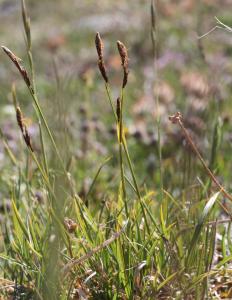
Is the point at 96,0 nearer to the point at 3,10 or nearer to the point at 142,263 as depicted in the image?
the point at 3,10

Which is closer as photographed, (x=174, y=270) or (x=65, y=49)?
(x=174, y=270)

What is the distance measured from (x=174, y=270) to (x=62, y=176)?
426mm

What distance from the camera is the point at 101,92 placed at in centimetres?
940

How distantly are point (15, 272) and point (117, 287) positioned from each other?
473 mm

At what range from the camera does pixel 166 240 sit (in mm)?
1974

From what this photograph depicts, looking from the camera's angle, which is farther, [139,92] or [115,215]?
[139,92]

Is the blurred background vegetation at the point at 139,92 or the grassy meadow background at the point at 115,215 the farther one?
the blurred background vegetation at the point at 139,92

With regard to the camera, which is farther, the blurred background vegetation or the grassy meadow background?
the blurred background vegetation

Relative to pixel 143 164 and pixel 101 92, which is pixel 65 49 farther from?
pixel 143 164

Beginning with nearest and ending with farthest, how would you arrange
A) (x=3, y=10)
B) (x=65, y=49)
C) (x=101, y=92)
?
(x=101, y=92)
(x=65, y=49)
(x=3, y=10)

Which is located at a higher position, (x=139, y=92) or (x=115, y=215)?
(x=115, y=215)

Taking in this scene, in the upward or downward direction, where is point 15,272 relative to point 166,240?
downward

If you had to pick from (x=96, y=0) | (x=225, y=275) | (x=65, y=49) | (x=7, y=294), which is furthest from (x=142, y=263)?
(x=96, y=0)

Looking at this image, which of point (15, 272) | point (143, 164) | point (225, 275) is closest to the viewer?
point (225, 275)
